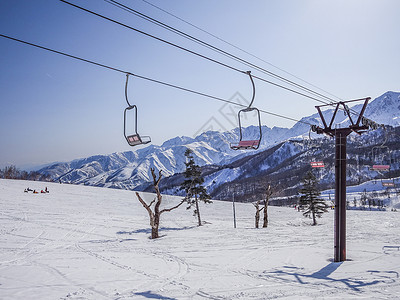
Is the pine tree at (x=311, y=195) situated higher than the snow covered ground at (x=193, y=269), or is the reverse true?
the pine tree at (x=311, y=195)

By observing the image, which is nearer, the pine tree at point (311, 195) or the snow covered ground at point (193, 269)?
the snow covered ground at point (193, 269)

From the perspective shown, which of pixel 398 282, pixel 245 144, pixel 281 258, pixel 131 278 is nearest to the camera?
pixel 398 282

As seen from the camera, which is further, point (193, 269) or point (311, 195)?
point (311, 195)

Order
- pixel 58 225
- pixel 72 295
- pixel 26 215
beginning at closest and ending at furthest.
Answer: pixel 72 295 → pixel 58 225 → pixel 26 215

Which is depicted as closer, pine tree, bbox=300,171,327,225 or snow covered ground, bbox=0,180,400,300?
snow covered ground, bbox=0,180,400,300

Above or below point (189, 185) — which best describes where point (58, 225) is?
below

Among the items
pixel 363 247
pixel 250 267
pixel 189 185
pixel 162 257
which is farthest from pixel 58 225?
pixel 363 247

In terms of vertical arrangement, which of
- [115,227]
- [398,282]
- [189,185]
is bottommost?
[115,227]

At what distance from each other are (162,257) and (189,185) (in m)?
19.3

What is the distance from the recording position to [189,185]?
3462 cm

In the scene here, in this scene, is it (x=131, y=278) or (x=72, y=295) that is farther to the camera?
(x=131, y=278)

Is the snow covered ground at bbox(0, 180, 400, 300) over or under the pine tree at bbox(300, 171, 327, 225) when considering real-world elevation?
under

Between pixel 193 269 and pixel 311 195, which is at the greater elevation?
pixel 311 195

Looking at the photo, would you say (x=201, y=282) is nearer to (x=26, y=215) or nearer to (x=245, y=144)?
(x=245, y=144)
